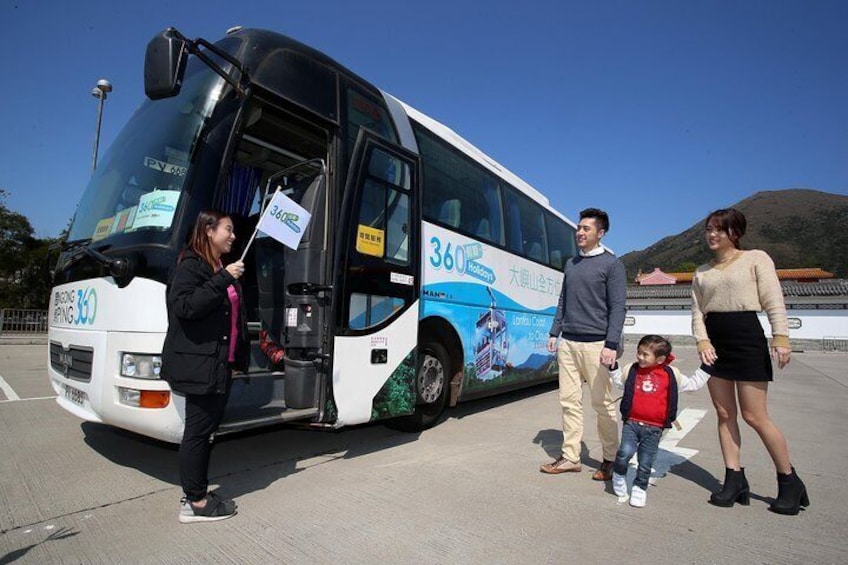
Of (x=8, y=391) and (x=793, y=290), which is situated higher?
(x=793, y=290)

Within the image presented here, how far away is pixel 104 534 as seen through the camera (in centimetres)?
280

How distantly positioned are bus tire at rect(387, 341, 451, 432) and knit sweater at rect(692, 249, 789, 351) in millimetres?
2659

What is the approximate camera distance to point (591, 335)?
13.0 feet

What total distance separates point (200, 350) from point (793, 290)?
4932 cm

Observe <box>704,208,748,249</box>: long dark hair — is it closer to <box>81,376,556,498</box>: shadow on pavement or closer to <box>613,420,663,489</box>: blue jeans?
<box>613,420,663,489</box>: blue jeans

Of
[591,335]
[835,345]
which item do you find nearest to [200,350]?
[591,335]

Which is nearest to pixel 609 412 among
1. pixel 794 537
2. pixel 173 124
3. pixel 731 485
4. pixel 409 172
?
pixel 731 485

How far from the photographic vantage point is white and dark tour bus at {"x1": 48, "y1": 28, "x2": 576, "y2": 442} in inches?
127

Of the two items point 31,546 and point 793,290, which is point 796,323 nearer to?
point 793,290

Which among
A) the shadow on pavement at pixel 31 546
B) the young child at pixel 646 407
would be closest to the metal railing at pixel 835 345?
the young child at pixel 646 407

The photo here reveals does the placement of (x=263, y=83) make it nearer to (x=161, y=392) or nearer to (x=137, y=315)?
(x=137, y=315)

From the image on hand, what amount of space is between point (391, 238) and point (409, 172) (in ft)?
2.53

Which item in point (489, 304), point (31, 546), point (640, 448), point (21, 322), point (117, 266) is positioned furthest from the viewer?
point (21, 322)

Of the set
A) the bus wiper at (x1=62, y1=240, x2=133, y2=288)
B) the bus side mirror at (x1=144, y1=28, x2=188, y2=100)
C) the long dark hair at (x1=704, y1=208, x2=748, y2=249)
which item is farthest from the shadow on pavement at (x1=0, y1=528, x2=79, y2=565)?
the long dark hair at (x1=704, y1=208, x2=748, y2=249)
